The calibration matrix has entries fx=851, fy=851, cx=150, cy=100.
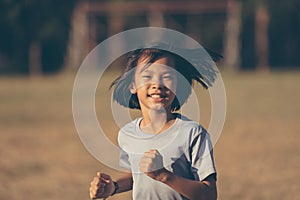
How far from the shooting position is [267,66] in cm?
4144

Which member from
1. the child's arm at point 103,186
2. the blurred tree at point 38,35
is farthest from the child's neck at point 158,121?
the blurred tree at point 38,35

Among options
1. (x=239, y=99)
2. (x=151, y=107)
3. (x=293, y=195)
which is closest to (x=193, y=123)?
(x=151, y=107)

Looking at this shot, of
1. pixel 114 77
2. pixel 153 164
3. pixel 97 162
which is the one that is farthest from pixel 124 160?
pixel 114 77

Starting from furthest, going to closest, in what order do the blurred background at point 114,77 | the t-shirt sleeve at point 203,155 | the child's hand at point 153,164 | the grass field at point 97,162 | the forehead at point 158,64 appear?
1. the blurred background at point 114,77
2. the grass field at point 97,162
3. the forehead at point 158,64
4. the t-shirt sleeve at point 203,155
5. the child's hand at point 153,164

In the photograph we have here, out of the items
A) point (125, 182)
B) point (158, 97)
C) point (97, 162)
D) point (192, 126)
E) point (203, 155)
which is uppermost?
point (158, 97)

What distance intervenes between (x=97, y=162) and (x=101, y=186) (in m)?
7.10

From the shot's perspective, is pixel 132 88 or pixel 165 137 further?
pixel 132 88

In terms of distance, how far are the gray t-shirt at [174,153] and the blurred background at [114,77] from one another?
3.82m

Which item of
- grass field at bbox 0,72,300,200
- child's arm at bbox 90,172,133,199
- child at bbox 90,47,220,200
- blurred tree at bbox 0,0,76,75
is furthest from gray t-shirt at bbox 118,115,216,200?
blurred tree at bbox 0,0,76,75

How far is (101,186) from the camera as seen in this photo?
11.3 feet

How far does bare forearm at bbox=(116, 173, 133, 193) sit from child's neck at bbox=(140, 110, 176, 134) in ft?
0.99

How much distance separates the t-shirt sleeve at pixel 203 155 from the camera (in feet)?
11.2

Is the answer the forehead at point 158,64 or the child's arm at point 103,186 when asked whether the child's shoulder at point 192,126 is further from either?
the child's arm at point 103,186

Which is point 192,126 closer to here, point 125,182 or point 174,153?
point 174,153
